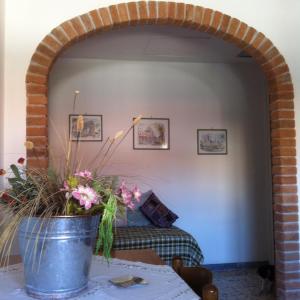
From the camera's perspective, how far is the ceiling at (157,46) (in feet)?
12.1

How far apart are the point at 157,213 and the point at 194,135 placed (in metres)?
1.14

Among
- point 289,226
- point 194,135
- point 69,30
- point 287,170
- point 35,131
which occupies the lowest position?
point 289,226

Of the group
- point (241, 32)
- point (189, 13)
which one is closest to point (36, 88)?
point (189, 13)

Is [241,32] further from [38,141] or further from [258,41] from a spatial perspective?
[38,141]

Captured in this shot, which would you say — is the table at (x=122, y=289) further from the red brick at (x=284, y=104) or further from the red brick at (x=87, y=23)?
the red brick at (x=284, y=104)

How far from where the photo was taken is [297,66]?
2941 millimetres

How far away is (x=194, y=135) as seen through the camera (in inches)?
185

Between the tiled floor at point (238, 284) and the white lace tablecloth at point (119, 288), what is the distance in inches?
85.3

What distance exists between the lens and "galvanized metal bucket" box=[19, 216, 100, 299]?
3.56 feet

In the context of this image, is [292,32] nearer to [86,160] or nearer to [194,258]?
[194,258]

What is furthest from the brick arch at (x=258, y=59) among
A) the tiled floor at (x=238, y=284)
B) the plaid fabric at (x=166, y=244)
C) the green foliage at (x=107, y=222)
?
the green foliage at (x=107, y=222)

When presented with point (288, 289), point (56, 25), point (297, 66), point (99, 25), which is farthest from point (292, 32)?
point (288, 289)

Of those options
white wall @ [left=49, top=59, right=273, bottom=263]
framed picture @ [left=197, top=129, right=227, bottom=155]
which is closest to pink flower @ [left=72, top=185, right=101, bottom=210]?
white wall @ [left=49, top=59, right=273, bottom=263]

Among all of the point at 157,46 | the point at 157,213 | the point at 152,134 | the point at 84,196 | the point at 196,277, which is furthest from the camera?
the point at 152,134
